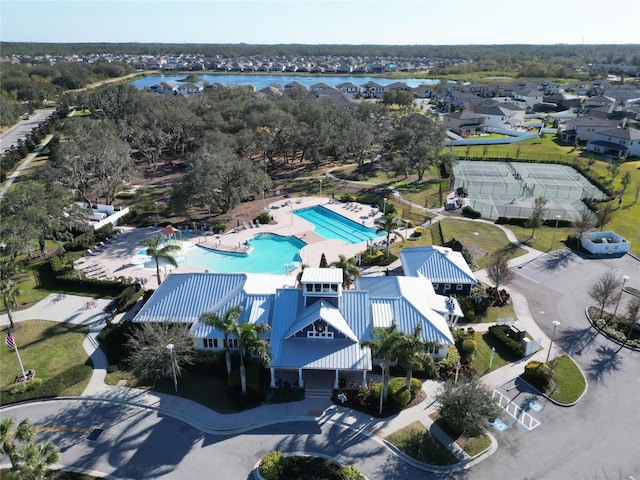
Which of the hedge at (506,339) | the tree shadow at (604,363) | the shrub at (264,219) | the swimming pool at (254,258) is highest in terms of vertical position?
the shrub at (264,219)

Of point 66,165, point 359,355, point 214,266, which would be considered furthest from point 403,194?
point 66,165

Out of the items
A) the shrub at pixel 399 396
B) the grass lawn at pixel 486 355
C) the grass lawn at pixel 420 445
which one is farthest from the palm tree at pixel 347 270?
the grass lawn at pixel 420 445

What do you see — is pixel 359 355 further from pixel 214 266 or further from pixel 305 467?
pixel 214 266

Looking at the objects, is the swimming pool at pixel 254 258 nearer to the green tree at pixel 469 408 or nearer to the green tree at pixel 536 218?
the green tree at pixel 469 408

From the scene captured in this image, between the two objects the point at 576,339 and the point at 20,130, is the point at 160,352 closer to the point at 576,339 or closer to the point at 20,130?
the point at 576,339

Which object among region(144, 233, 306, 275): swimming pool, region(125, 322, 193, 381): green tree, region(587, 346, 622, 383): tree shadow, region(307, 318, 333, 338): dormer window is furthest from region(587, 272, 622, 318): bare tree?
region(125, 322, 193, 381): green tree

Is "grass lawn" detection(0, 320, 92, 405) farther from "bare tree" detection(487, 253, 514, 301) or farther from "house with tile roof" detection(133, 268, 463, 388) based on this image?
"bare tree" detection(487, 253, 514, 301)
